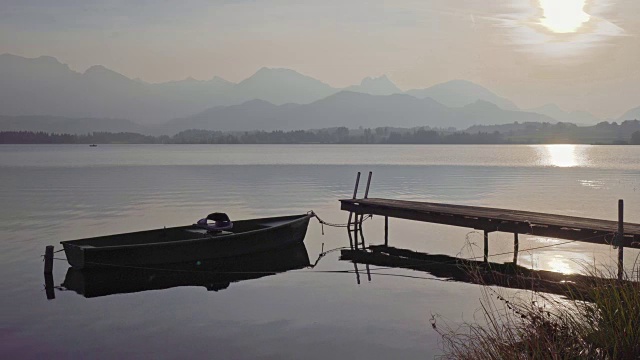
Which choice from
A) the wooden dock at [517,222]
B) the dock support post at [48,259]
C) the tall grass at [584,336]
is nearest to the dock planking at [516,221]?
the wooden dock at [517,222]

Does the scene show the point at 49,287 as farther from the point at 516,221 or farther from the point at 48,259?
the point at 516,221

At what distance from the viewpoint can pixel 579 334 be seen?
866 cm

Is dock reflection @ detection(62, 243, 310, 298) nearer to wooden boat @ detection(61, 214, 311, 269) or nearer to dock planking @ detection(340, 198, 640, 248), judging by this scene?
wooden boat @ detection(61, 214, 311, 269)

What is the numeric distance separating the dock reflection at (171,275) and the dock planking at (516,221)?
535 cm

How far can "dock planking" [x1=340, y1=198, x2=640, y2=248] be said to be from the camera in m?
20.4

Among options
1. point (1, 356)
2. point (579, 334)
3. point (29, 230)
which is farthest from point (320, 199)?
point (579, 334)

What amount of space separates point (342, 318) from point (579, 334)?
31.4 feet

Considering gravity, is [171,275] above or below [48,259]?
below

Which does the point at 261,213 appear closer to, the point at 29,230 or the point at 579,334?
the point at 29,230

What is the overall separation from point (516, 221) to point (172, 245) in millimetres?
11616

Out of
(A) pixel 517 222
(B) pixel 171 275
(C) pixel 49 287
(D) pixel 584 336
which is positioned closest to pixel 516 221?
(A) pixel 517 222

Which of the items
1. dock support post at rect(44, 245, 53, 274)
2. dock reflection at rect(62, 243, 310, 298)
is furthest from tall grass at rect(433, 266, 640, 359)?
dock support post at rect(44, 245, 53, 274)

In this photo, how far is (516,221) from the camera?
74.3ft

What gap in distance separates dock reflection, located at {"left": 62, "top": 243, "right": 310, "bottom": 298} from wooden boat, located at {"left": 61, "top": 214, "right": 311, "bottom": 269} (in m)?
0.30
